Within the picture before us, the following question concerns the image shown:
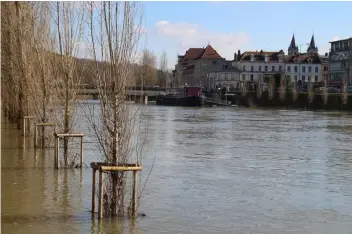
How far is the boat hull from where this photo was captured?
4498 inches

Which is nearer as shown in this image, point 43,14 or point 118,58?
point 118,58

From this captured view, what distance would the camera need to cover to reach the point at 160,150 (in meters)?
24.9

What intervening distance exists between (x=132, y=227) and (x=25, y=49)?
Result: 13.5 m

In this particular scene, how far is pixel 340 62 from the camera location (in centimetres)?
13138

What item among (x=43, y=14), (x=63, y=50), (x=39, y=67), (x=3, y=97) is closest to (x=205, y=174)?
(x=63, y=50)

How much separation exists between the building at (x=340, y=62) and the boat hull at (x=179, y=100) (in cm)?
3502

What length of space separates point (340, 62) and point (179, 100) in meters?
41.3

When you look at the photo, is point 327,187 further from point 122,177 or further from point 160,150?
point 160,150

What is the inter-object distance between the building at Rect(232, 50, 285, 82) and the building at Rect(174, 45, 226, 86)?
10.0 metres

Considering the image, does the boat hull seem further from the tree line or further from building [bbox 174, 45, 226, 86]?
the tree line

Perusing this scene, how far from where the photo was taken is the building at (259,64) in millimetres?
153875

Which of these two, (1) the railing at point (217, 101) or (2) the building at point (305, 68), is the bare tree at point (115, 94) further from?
(2) the building at point (305, 68)

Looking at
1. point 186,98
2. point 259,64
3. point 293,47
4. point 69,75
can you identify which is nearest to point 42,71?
point 69,75

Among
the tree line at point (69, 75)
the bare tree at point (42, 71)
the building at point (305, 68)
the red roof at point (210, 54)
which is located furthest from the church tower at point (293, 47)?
the bare tree at point (42, 71)
